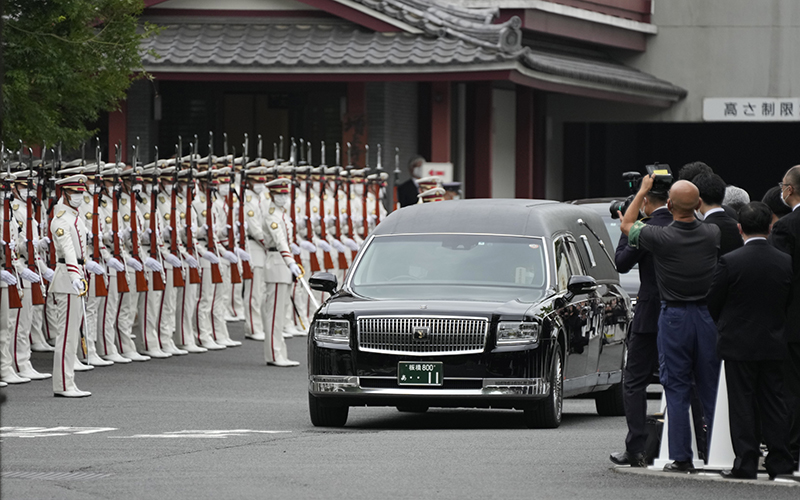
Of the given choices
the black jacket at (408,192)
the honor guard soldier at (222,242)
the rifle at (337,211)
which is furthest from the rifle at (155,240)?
the black jacket at (408,192)

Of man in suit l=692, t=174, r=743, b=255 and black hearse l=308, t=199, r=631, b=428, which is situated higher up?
man in suit l=692, t=174, r=743, b=255

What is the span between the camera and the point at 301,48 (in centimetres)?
2609

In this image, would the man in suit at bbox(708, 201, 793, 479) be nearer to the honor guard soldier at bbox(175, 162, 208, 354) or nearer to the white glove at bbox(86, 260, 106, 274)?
the white glove at bbox(86, 260, 106, 274)

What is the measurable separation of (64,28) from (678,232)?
952cm

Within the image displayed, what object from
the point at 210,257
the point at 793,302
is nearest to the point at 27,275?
the point at 210,257

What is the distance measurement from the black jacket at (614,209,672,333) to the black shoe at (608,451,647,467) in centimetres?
74

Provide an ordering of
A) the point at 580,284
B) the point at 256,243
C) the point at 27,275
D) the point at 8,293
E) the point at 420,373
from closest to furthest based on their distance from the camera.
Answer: the point at 420,373 < the point at 580,284 < the point at 8,293 < the point at 27,275 < the point at 256,243

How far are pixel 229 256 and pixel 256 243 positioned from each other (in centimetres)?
51

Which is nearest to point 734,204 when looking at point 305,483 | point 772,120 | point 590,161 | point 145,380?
point 305,483

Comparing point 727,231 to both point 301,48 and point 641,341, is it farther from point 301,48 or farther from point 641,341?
point 301,48

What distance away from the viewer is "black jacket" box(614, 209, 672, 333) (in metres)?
10.2

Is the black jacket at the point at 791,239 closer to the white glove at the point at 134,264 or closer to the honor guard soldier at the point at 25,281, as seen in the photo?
the honor guard soldier at the point at 25,281

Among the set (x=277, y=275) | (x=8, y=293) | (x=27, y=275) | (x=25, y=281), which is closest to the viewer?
(x=8, y=293)

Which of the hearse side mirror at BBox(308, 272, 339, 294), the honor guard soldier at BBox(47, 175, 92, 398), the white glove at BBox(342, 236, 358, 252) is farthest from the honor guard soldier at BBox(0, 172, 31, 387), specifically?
the white glove at BBox(342, 236, 358, 252)
